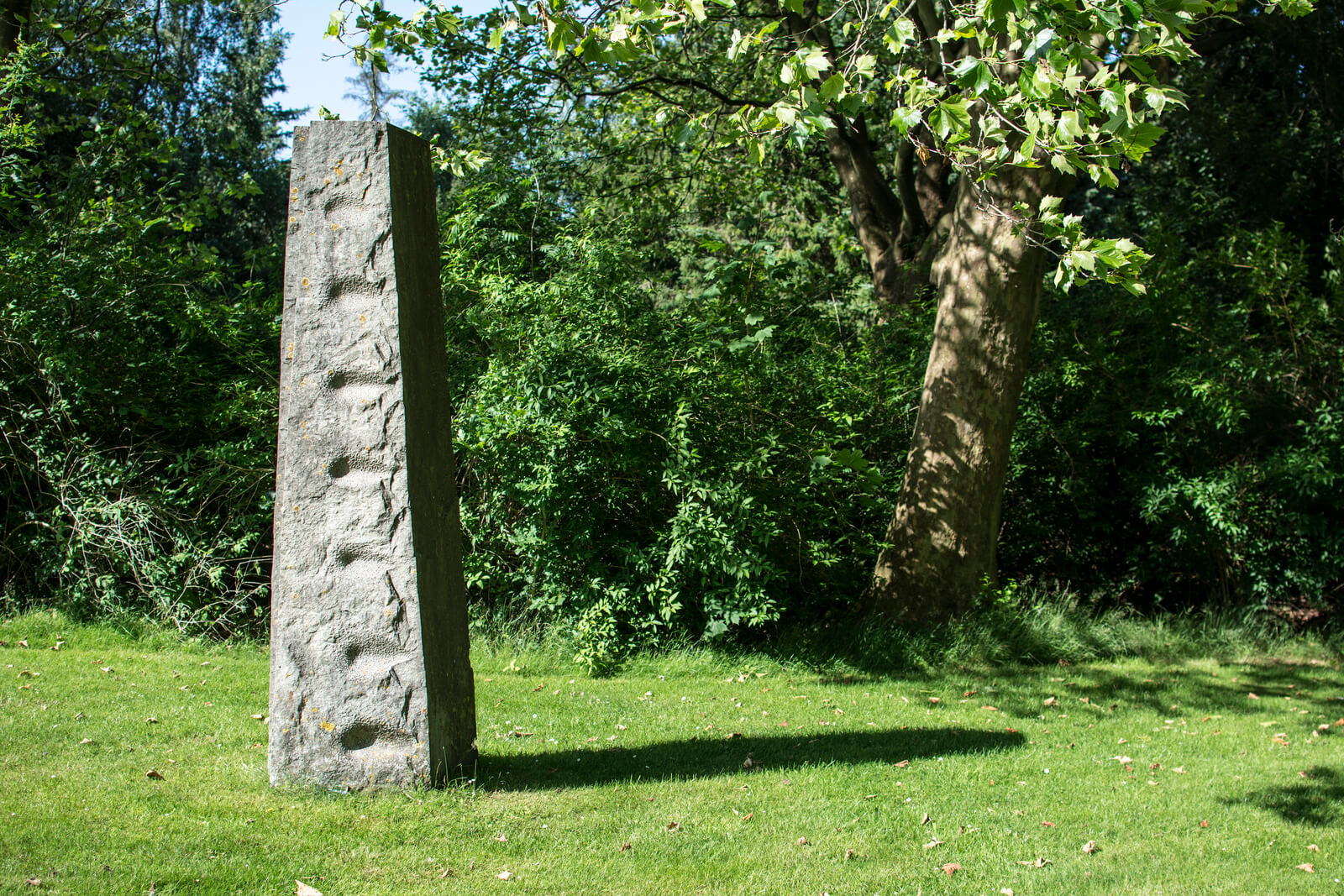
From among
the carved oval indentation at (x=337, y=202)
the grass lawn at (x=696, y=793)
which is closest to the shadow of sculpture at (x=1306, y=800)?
the grass lawn at (x=696, y=793)

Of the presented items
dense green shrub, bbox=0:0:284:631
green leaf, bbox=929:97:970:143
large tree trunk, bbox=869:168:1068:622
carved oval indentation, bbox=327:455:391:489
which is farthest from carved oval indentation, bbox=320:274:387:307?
large tree trunk, bbox=869:168:1068:622

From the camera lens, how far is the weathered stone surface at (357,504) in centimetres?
432

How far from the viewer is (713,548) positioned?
24.0 ft

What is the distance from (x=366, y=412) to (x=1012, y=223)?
18.2 feet

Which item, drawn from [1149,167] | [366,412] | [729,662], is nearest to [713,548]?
[729,662]

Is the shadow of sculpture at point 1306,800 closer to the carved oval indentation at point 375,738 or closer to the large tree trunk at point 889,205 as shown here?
the carved oval indentation at point 375,738

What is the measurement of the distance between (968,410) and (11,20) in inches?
393

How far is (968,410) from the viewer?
322 inches

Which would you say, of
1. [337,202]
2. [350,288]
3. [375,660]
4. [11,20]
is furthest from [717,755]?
[11,20]

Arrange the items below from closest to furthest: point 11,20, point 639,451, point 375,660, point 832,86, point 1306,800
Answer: point 375,660, point 832,86, point 1306,800, point 639,451, point 11,20

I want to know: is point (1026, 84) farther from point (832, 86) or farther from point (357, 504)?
point (357, 504)

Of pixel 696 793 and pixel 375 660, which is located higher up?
pixel 375 660

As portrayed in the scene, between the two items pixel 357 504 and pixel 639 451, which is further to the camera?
pixel 639 451

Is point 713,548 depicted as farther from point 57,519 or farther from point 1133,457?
point 57,519
